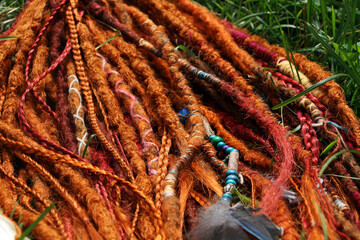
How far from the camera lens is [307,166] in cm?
97

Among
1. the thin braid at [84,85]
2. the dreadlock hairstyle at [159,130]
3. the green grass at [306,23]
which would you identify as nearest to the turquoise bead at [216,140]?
the dreadlock hairstyle at [159,130]

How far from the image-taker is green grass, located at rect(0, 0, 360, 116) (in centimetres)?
129

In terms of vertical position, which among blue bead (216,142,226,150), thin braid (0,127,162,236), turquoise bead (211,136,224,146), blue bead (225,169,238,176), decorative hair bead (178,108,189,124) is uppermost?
thin braid (0,127,162,236)

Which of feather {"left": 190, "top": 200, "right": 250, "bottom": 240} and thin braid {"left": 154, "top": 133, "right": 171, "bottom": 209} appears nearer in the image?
feather {"left": 190, "top": 200, "right": 250, "bottom": 240}

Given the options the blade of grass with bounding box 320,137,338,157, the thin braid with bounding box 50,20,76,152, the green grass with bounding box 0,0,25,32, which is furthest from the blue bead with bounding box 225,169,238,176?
the green grass with bounding box 0,0,25,32

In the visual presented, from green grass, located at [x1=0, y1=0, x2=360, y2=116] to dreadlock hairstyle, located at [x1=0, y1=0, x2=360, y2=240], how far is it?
0.14 meters

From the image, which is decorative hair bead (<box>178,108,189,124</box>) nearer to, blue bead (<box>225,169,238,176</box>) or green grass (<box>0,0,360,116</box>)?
blue bead (<box>225,169,238,176</box>)

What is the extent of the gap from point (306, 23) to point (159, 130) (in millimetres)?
785

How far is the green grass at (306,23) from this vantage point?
1.29 m

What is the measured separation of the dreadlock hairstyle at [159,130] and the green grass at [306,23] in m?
0.14

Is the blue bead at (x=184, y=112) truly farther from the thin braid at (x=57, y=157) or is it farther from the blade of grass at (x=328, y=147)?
the blade of grass at (x=328, y=147)

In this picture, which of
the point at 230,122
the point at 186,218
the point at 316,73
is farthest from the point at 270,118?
the point at 186,218

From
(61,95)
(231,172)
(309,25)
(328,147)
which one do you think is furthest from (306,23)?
(61,95)

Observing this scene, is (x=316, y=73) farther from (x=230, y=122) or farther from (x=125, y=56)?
(x=125, y=56)
